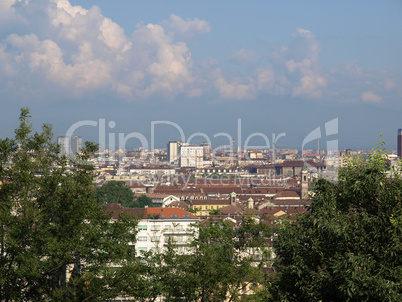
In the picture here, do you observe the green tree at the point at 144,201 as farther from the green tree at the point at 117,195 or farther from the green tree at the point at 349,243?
the green tree at the point at 349,243

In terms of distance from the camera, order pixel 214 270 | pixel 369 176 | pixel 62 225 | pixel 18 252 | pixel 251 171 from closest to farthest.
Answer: pixel 369 176 < pixel 18 252 < pixel 62 225 < pixel 214 270 < pixel 251 171

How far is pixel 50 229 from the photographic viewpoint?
379 inches

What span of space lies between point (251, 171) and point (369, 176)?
137 m

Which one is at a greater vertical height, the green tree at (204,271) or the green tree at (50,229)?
the green tree at (50,229)

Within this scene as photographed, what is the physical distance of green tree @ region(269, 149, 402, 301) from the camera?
726 cm

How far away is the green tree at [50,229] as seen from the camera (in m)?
9.27

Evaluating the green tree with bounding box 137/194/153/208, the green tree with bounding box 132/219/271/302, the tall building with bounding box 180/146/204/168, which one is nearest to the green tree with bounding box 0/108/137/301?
the green tree with bounding box 132/219/271/302

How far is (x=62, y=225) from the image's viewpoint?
9781 millimetres

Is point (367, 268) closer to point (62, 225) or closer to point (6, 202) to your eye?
point (62, 225)

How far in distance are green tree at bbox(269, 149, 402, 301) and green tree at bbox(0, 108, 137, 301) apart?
9.40 ft

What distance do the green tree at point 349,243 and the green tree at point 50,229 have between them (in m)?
2.86

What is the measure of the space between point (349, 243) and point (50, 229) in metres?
4.54

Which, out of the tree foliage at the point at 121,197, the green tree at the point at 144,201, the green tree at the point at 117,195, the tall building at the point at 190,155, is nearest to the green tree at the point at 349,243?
the green tree at the point at 144,201

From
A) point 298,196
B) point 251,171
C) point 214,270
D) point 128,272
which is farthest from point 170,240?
point 251,171
